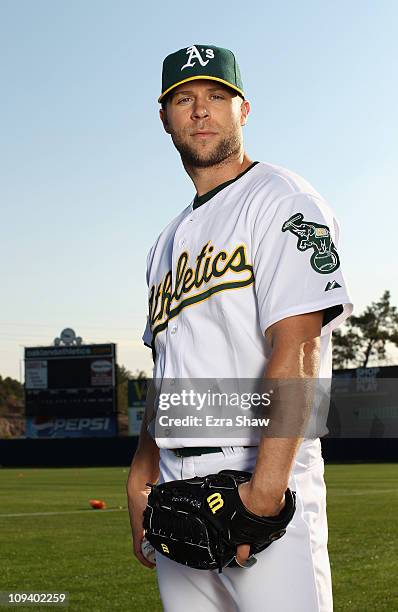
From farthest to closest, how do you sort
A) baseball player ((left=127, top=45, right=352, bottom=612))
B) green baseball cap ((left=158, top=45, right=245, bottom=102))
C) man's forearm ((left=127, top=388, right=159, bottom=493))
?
1. man's forearm ((left=127, top=388, right=159, bottom=493))
2. green baseball cap ((left=158, top=45, right=245, bottom=102))
3. baseball player ((left=127, top=45, right=352, bottom=612))

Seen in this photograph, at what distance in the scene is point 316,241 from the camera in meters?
2.29

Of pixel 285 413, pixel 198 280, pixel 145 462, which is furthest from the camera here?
→ pixel 145 462

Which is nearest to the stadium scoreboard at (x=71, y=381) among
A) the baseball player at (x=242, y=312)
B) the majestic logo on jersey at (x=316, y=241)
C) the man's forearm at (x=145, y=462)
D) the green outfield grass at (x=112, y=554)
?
the green outfield grass at (x=112, y=554)

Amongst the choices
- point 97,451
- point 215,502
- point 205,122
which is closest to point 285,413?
point 215,502

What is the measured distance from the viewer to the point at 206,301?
2438mm

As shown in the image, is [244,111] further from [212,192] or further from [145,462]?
[145,462]

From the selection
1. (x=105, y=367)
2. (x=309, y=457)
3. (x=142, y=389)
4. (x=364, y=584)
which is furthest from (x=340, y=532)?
(x=142, y=389)

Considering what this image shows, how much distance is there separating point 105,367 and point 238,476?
133ft

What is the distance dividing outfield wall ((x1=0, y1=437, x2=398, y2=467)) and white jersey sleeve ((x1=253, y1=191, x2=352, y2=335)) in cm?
3246

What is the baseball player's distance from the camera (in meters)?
2.22

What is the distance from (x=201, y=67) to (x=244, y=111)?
0.20 meters

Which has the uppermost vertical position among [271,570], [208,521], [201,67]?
[201,67]

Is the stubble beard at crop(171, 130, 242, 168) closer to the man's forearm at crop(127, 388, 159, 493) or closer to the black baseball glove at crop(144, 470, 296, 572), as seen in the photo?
the man's forearm at crop(127, 388, 159, 493)

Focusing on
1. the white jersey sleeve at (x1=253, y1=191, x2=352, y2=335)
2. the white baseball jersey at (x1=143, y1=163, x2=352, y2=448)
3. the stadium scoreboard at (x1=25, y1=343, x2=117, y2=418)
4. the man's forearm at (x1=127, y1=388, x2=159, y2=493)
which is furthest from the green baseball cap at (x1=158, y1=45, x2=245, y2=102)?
the stadium scoreboard at (x1=25, y1=343, x2=117, y2=418)
